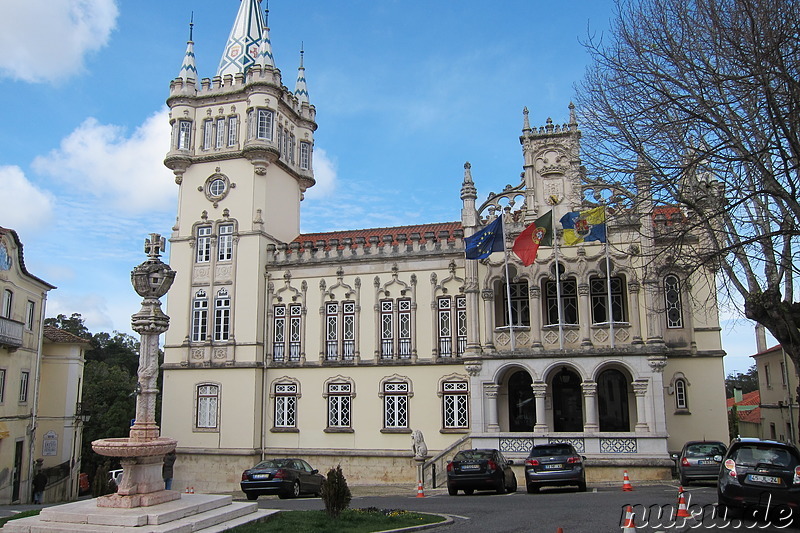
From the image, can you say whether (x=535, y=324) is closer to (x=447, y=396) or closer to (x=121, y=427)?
(x=447, y=396)

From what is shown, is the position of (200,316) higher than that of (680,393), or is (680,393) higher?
(200,316)

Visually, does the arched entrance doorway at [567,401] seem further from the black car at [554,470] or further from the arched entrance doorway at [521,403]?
the black car at [554,470]

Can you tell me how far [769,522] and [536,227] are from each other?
638 inches

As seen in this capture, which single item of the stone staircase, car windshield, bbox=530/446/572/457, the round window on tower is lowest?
the stone staircase

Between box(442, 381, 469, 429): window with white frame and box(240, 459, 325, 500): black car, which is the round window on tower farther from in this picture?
A: box(240, 459, 325, 500): black car

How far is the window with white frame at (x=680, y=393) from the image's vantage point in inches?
1156

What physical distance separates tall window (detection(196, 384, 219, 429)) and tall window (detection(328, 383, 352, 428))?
5358 millimetres

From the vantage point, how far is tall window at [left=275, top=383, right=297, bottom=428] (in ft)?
109

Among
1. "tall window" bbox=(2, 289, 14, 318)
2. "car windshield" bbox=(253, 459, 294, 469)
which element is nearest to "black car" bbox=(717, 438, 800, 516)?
"car windshield" bbox=(253, 459, 294, 469)

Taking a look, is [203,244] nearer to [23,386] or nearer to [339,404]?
[23,386]

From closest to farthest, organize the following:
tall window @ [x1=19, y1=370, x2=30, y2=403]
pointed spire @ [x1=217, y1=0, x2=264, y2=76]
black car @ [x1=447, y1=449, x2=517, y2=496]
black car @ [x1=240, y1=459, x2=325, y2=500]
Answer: black car @ [x1=447, y1=449, x2=517, y2=496], black car @ [x1=240, y1=459, x2=325, y2=500], tall window @ [x1=19, y1=370, x2=30, y2=403], pointed spire @ [x1=217, y1=0, x2=264, y2=76]

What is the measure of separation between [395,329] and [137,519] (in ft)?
66.7

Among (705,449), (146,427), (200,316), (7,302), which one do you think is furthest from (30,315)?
(705,449)

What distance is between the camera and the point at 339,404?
32562mm
